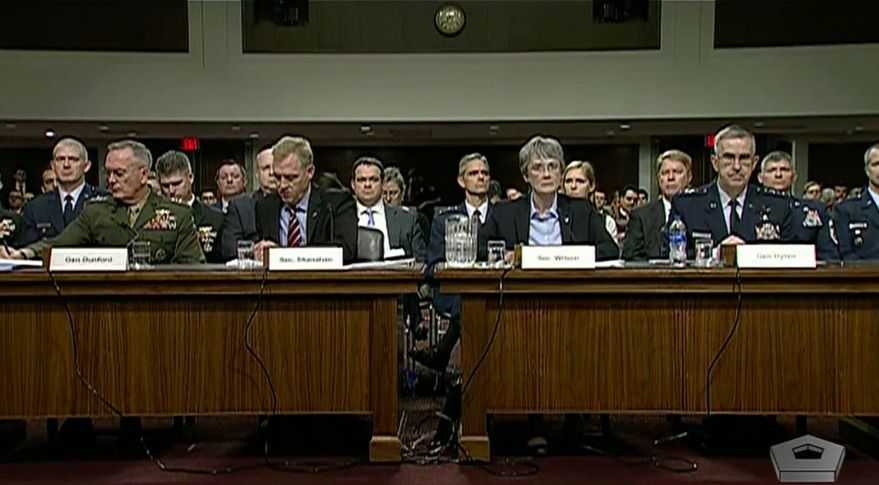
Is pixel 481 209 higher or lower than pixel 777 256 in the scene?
higher

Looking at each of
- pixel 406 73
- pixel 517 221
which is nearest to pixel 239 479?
pixel 517 221

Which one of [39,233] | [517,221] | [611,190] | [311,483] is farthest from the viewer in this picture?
A: [611,190]

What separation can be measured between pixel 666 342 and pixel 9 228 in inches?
137

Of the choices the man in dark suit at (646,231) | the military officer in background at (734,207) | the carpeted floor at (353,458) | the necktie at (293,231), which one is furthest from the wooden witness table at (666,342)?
the man in dark suit at (646,231)

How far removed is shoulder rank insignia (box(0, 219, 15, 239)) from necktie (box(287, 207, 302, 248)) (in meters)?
1.76

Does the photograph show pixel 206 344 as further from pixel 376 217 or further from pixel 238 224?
pixel 376 217

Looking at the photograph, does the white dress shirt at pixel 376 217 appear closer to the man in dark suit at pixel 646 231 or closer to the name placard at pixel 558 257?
the man in dark suit at pixel 646 231

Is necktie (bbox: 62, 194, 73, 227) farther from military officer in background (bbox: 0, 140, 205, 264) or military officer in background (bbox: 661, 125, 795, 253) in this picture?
military officer in background (bbox: 661, 125, 795, 253)

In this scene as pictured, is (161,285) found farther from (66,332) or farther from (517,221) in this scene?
(517,221)

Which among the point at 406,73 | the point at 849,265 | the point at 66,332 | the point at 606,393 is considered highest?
the point at 406,73

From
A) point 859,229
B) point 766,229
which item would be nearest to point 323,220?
point 766,229

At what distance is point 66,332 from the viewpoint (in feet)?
10.0

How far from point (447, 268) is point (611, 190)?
374 inches

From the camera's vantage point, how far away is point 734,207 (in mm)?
3592
